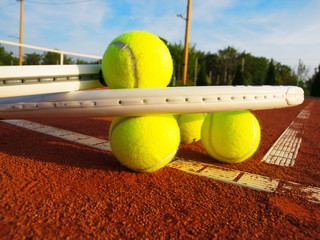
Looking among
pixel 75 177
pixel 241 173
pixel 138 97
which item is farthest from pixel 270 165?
pixel 75 177

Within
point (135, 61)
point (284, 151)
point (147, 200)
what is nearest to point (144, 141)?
point (147, 200)

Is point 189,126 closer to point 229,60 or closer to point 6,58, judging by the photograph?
point 6,58

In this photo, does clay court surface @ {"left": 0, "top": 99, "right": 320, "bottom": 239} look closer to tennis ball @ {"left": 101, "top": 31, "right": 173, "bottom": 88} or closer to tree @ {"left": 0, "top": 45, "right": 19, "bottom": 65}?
tennis ball @ {"left": 101, "top": 31, "right": 173, "bottom": 88}

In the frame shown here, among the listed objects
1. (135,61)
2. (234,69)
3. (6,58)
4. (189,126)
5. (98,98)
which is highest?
(234,69)

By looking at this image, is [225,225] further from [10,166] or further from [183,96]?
[10,166]

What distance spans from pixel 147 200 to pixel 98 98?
130cm

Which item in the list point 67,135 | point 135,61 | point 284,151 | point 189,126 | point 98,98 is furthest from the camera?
point 67,135

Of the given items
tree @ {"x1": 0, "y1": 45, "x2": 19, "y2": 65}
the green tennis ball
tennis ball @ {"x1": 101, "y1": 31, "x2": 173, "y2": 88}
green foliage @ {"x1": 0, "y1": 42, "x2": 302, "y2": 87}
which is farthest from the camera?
green foliage @ {"x1": 0, "y1": 42, "x2": 302, "y2": 87}

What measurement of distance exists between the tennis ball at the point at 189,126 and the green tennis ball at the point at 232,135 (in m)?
0.91

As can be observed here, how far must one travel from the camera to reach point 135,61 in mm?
2875

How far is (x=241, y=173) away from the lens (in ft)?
10.7

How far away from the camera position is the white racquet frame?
2742 mm

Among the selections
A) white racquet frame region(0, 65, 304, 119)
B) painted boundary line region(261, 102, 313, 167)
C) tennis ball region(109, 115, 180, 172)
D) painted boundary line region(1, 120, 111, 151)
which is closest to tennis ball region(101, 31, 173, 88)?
white racquet frame region(0, 65, 304, 119)

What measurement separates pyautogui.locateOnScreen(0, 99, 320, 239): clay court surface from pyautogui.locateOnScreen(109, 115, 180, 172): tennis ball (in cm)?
23
